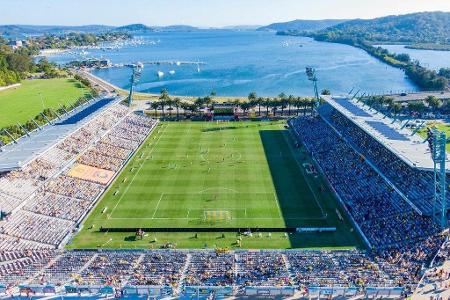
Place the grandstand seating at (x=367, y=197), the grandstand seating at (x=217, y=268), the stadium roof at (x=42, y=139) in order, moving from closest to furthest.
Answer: the grandstand seating at (x=217, y=268)
the grandstand seating at (x=367, y=197)
the stadium roof at (x=42, y=139)

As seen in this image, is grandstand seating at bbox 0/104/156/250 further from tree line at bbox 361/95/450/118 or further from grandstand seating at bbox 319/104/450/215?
tree line at bbox 361/95/450/118

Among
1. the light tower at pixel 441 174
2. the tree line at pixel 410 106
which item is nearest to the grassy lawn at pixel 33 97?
the tree line at pixel 410 106

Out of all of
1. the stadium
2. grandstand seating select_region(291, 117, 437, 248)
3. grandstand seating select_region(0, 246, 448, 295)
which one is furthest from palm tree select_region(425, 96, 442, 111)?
grandstand seating select_region(0, 246, 448, 295)

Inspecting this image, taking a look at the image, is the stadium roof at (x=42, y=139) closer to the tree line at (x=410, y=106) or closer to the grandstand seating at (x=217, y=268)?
the grandstand seating at (x=217, y=268)

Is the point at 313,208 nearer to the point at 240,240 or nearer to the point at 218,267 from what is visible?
the point at 240,240

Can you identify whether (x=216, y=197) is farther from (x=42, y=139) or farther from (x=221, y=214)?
(x=42, y=139)

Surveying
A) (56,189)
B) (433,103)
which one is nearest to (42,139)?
(56,189)
